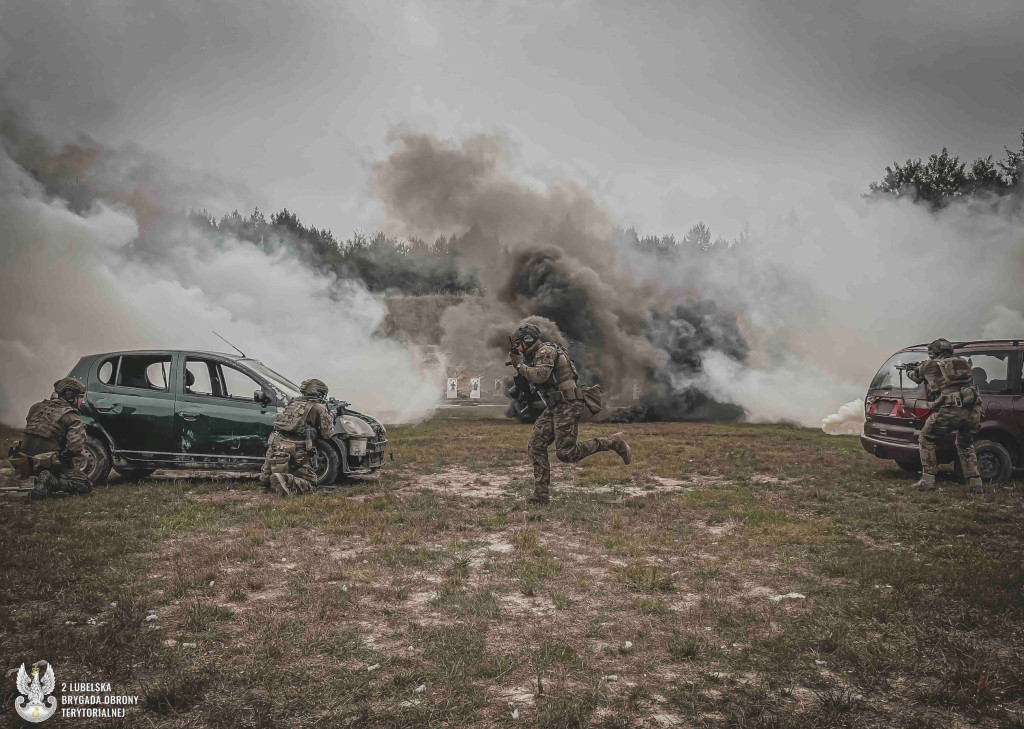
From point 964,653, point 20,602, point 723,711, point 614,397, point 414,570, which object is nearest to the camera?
point 723,711

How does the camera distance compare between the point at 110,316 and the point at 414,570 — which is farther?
the point at 110,316

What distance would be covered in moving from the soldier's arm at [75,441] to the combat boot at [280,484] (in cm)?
248

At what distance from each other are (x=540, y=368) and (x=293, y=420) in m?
3.49

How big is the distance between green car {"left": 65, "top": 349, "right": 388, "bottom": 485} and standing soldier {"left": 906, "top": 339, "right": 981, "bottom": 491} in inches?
316

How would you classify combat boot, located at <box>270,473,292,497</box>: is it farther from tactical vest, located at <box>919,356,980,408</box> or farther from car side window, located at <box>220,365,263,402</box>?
tactical vest, located at <box>919,356,980,408</box>

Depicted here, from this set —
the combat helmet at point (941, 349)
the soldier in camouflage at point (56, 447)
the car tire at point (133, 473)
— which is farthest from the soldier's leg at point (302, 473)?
the combat helmet at point (941, 349)

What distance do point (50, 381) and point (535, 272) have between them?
1737 centimetres

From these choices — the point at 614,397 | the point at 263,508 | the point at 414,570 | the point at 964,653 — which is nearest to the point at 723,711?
the point at 964,653

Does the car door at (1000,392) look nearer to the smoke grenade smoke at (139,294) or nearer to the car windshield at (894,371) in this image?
the car windshield at (894,371)

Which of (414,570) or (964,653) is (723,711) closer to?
(964,653)

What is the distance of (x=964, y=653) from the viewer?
3561 millimetres

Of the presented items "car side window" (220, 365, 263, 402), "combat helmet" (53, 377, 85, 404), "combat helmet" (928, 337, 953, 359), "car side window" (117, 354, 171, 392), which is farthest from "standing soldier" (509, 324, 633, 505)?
"combat helmet" (53, 377, 85, 404)

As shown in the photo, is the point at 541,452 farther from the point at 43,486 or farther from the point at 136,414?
the point at 43,486

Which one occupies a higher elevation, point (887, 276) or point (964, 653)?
point (887, 276)
